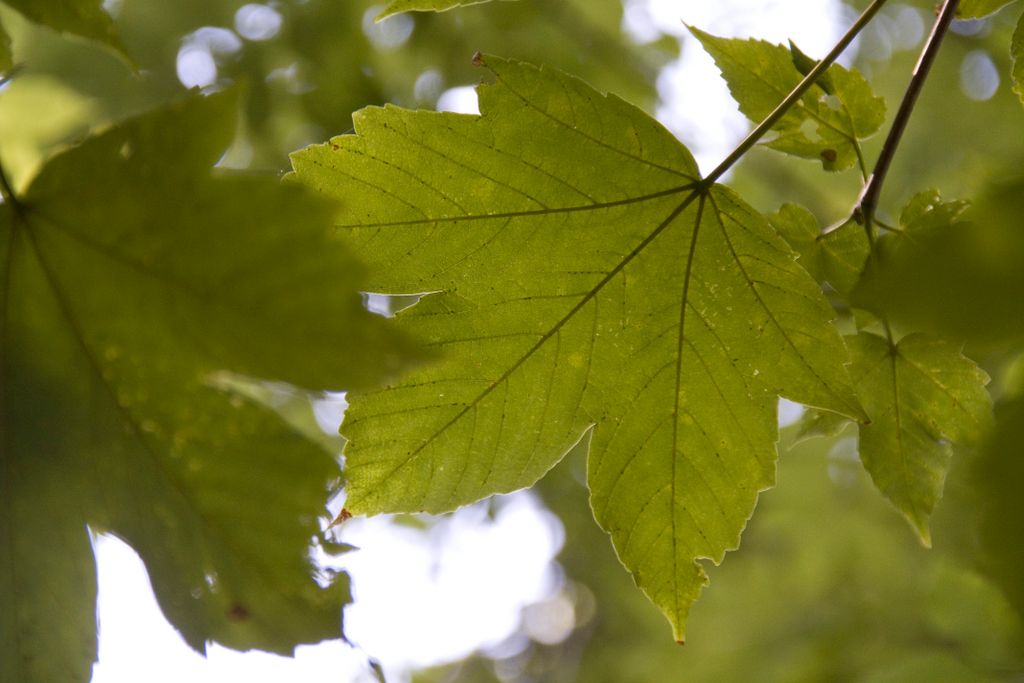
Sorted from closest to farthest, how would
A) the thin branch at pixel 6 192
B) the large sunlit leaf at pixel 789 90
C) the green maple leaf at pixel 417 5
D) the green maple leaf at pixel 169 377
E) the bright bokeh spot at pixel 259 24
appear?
the green maple leaf at pixel 169 377
the thin branch at pixel 6 192
the green maple leaf at pixel 417 5
the large sunlit leaf at pixel 789 90
the bright bokeh spot at pixel 259 24

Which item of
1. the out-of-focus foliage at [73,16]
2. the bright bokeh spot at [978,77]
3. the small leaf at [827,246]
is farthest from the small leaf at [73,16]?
the bright bokeh spot at [978,77]

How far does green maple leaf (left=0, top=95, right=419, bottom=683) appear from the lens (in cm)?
59

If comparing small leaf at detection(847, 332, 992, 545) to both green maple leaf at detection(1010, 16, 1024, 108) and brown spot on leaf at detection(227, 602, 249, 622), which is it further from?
brown spot on leaf at detection(227, 602, 249, 622)

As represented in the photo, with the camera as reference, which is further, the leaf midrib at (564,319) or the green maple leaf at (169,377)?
the leaf midrib at (564,319)

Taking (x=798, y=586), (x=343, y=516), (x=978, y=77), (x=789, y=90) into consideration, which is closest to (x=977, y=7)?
(x=789, y=90)

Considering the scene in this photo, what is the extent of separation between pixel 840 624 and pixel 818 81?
3.11 m

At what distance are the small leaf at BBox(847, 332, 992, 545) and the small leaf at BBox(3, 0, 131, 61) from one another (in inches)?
39.2

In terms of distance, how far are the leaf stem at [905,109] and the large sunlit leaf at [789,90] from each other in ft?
0.16

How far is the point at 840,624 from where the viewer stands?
3.59 meters

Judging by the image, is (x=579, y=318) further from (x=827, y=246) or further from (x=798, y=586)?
(x=798, y=586)

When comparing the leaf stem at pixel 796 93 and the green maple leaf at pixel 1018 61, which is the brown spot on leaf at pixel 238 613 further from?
the green maple leaf at pixel 1018 61

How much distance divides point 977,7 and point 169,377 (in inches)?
38.7

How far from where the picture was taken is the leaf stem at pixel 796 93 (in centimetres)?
97

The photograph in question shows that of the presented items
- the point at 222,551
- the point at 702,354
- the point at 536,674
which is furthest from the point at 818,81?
the point at 536,674
